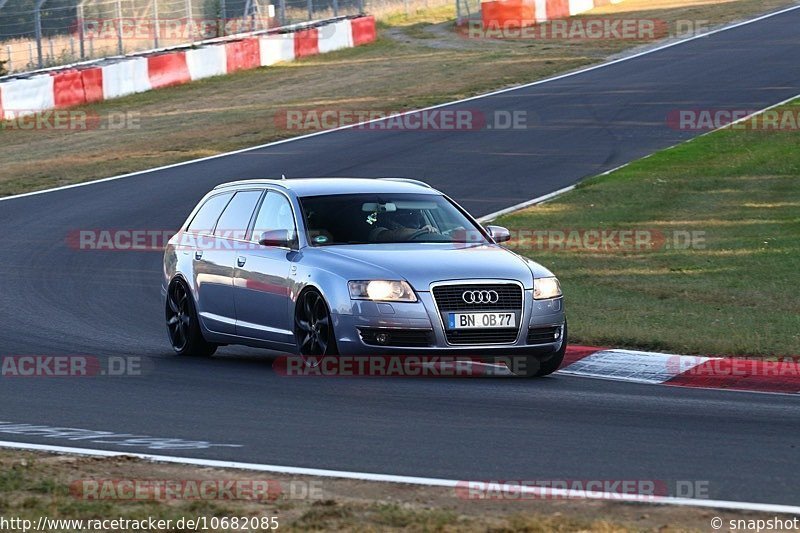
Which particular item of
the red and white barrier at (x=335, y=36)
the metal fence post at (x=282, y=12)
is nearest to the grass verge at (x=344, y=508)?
the metal fence post at (x=282, y=12)

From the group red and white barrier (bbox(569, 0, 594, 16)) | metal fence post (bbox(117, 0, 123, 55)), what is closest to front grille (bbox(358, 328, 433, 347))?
metal fence post (bbox(117, 0, 123, 55))

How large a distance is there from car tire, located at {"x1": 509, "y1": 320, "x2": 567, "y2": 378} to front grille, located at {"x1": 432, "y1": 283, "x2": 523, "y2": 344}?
0.52 meters

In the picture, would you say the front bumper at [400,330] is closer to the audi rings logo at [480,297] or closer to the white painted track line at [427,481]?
the audi rings logo at [480,297]

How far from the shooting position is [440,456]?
26.2 feet

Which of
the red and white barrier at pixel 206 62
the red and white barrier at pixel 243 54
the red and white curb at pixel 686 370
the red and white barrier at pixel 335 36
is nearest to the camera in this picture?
the red and white curb at pixel 686 370

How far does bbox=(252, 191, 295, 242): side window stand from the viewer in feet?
40.2

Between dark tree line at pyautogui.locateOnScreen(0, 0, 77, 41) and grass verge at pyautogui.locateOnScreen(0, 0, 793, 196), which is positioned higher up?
dark tree line at pyautogui.locateOnScreen(0, 0, 77, 41)

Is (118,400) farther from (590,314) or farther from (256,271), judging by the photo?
(590,314)

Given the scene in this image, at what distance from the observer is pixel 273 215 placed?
12.5 m

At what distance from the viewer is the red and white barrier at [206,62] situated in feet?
127

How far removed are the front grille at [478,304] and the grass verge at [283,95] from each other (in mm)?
16211

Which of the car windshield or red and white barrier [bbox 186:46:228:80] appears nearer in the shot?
the car windshield

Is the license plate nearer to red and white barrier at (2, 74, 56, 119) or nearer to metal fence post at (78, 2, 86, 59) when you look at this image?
red and white barrier at (2, 74, 56, 119)

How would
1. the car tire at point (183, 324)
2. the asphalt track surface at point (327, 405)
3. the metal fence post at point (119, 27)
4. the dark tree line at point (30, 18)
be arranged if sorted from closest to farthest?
the asphalt track surface at point (327, 405) < the car tire at point (183, 324) < the dark tree line at point (30, 18) < the metal fence post at point (119, 27)
